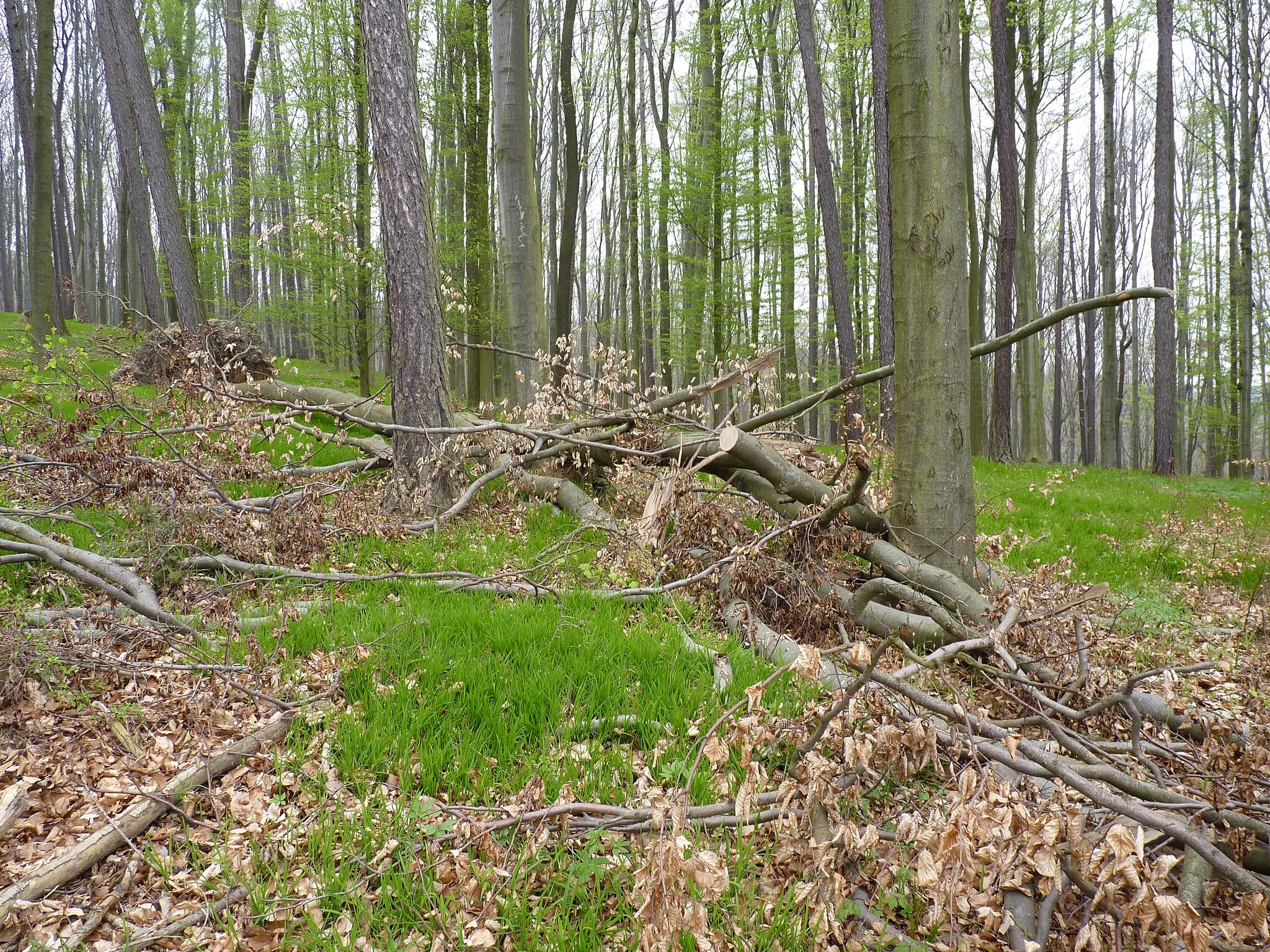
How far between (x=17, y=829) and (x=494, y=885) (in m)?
1.80

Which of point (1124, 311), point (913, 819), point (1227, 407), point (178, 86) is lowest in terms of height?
point (913, 819)

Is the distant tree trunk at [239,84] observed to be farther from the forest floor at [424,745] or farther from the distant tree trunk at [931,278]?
the distant tree trunk at [931,278]

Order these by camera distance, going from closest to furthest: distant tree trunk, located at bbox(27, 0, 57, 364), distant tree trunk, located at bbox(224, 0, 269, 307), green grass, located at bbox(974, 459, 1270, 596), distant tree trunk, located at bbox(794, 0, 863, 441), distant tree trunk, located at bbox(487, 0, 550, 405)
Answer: green grass, located at bbox(974, 459, 1270, 596) → distant tree trunk, located at bbox(487, 0, 550, 405) → distant tree trunk, located at bbox(794, 0, 863, 441) → distant tree trunk, located at bbox(27, 0, 57, 364) → distant tree trunk, located at bbox(224, 0, 269, 307)

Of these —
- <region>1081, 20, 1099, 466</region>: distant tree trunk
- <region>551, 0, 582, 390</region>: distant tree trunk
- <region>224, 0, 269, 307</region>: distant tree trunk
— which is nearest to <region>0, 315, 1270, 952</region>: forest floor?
<region>551, 0, 582, 390</region>: distant tree trunk

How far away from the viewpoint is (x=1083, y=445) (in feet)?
94.8

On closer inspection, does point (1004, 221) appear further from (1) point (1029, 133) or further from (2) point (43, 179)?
(2) point (43, 179)

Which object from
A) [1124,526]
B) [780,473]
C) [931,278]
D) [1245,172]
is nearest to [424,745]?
[780,473]

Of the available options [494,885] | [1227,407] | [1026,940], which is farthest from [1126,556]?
[1227,407]

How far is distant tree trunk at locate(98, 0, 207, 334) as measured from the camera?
1101cm

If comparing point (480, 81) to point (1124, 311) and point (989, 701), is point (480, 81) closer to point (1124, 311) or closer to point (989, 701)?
point (989, 701)

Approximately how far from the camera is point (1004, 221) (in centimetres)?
1329

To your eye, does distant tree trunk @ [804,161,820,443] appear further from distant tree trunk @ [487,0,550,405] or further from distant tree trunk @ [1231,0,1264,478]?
distant tree trunk @ [487,0,550,405]

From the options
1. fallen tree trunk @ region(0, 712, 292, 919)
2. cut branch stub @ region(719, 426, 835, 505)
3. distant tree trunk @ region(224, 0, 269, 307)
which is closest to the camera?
fallen tree trunk @ region(0, 712, 292, 919)

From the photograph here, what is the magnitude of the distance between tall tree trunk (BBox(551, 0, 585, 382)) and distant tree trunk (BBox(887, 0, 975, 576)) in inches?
355
